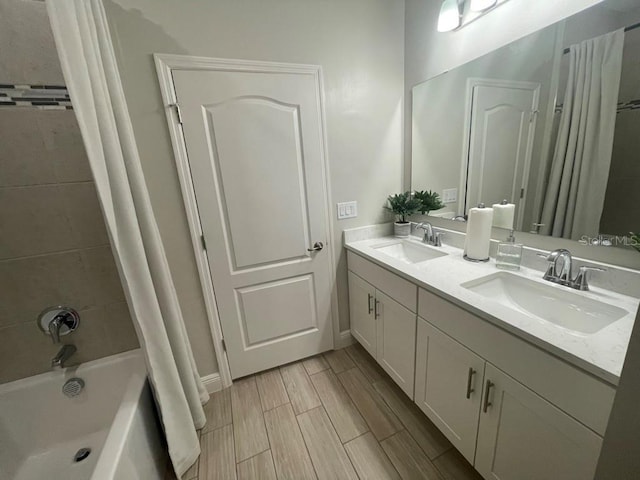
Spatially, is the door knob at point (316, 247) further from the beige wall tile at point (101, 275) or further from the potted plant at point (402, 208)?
the beige wall tile at point (101, 275)

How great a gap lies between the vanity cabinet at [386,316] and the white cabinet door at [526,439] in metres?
0.42

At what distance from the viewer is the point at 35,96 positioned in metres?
1.18

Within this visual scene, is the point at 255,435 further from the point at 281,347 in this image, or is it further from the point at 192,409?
the point at 281,347

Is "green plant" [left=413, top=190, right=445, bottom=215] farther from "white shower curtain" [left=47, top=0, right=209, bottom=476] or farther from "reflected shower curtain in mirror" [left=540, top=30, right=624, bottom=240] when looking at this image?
"white shower curtain" [left=47, top=0, right=209, bottom=476]

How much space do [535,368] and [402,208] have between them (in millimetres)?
1272

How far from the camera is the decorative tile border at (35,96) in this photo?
1139mm

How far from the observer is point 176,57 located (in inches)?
52.6

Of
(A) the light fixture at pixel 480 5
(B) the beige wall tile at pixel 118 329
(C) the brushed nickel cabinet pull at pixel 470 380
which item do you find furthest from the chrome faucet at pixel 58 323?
(A) the light fixture at pixel 480 5

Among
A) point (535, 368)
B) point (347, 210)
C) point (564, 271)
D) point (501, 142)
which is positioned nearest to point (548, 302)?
point (564, 271)

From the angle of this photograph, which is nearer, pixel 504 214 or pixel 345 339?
pixel 504 214

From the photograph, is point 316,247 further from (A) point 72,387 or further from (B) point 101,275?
(A) point 72,387

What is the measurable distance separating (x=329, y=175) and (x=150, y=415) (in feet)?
5.45

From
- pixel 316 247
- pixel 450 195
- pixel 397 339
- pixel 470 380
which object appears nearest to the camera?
pixel 470 380

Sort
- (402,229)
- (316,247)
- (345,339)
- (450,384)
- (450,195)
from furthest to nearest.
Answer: (345,339), (402,229), (316,247), (450,195), (450,384)
